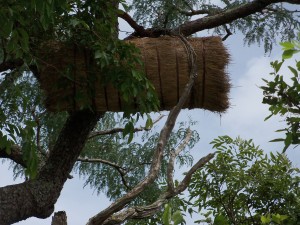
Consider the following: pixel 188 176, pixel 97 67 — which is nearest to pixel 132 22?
pixel 97 67

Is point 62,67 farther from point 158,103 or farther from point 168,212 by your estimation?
point 168,212

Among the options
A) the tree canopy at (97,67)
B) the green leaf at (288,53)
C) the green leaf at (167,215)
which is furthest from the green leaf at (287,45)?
the tree canopy at (97,67)

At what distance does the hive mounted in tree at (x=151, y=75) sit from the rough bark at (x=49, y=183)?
0.28m

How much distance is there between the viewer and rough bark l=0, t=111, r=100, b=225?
2.82 m

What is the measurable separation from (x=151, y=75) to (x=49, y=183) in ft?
2.22

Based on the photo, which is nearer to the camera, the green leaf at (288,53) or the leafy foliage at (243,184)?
the green leaf at (288,53)

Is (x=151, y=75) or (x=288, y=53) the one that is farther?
(x=151, y=75)

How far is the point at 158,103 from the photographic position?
106 inches

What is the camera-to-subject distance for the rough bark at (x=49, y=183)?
9.24 feet

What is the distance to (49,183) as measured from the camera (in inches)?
118

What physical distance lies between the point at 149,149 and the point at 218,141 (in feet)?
4.09

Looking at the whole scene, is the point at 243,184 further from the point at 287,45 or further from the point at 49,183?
the point at 287,45

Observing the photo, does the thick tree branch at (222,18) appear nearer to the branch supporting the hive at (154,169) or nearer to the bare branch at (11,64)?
the branch supporting the hive at (154,169)

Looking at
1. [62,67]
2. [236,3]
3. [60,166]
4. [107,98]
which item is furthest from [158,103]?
[236,3]
